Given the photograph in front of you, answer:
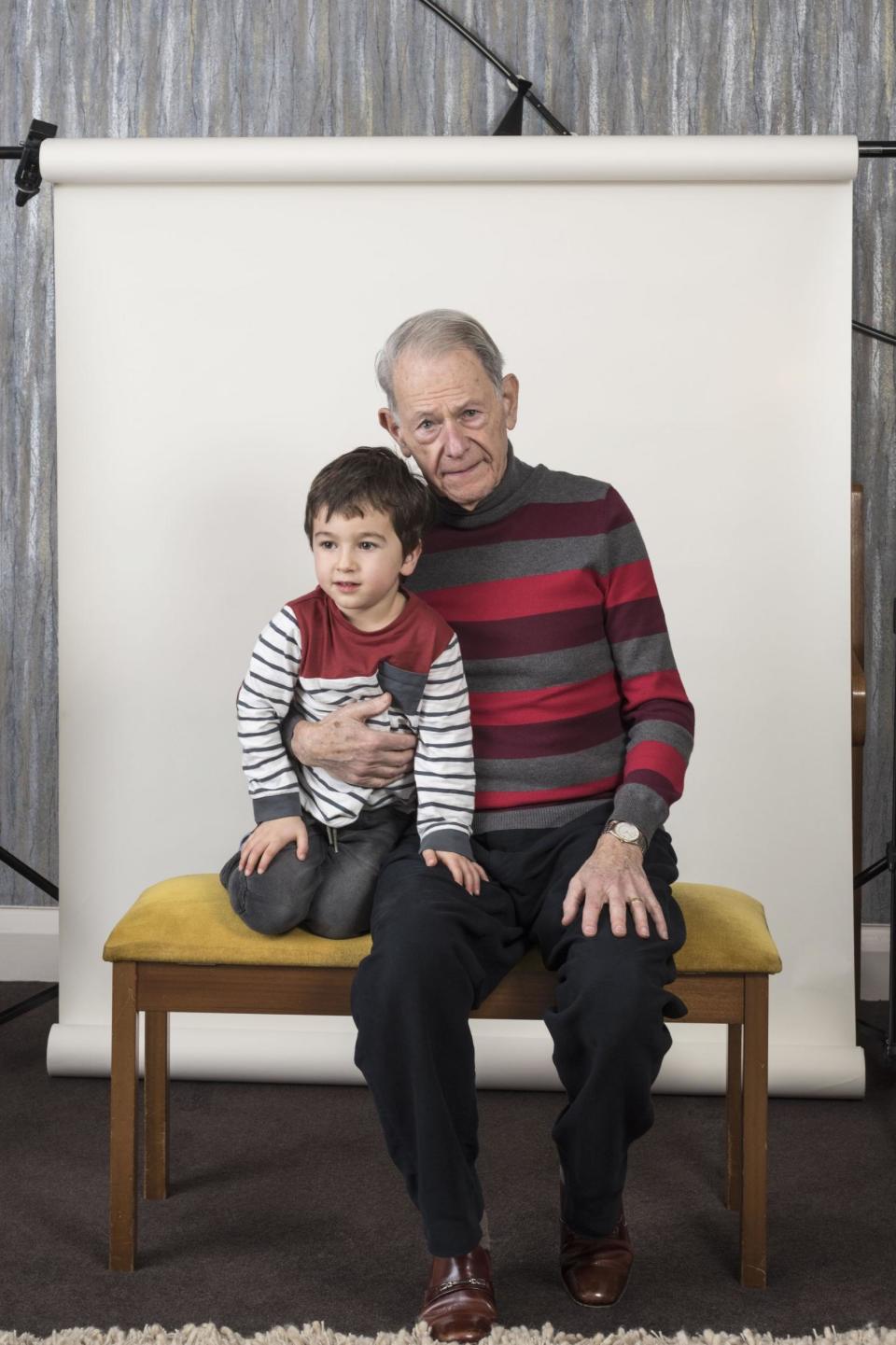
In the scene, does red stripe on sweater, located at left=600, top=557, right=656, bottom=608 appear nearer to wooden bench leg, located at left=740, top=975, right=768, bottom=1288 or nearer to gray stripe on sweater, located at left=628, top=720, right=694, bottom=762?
gray stripe on sweater, located at left=628, top=720, right=694, bottom=762

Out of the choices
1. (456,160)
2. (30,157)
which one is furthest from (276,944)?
(30,157)

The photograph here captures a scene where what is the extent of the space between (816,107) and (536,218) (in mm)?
784

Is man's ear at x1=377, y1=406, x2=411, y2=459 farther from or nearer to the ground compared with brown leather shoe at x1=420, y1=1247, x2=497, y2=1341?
farther from the ground

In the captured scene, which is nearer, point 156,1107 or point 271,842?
point 271,842

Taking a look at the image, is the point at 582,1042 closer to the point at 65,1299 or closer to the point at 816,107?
the point at 65,1299

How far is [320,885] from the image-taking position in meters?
1.77

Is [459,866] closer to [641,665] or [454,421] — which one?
[641,665]

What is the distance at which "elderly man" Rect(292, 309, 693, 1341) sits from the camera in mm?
1557

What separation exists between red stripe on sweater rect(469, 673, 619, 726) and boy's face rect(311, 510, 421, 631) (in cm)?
25

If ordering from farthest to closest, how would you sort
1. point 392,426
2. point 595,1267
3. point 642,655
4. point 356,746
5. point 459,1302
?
point 392,426 < point 642,655 < point 356,746 < point 595,1267 < point 459,1302

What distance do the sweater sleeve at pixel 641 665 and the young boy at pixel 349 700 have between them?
0.24 m

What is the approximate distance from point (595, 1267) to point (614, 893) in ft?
1.52

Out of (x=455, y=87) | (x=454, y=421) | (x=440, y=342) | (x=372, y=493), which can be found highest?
(x=455, y=87)

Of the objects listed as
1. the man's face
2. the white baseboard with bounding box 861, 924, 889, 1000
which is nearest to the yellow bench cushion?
the man's face
